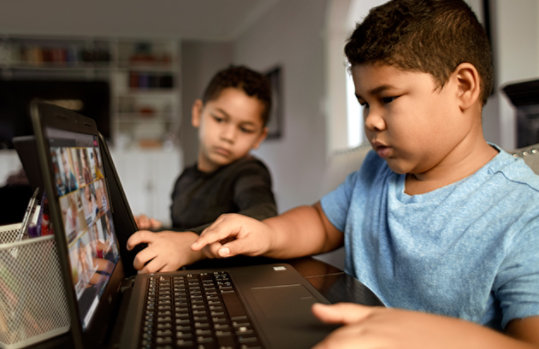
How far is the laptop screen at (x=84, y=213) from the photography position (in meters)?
0.43

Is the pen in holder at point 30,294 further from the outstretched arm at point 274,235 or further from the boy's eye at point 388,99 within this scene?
the boy's eye at point 388,99

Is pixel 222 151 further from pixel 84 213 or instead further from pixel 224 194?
pixel 84 213

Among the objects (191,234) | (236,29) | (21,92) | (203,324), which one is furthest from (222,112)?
(21,92)

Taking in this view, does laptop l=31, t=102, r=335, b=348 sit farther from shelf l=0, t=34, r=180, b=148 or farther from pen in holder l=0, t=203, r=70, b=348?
shelf l=0, t=34, r=180, b=148

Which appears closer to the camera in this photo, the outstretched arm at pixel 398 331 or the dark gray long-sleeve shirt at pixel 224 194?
the outstretched arm at pixel 398 331

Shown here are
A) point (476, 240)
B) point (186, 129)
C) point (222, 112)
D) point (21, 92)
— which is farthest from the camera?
point (186, 129)

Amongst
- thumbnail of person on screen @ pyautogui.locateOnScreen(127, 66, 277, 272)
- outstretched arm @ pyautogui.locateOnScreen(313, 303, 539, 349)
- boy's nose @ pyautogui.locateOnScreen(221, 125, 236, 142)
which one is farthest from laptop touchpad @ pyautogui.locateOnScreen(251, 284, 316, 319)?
boy's nose @ pyautogui.locateOnScreen(221, 125, 236, 142)

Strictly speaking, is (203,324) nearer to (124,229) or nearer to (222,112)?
(124,229)

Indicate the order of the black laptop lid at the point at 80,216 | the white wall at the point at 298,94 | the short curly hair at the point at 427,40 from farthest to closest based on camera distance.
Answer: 1. the white wall at the point at 298,94
2. the short curly hair at the point at 427,40
3. the black laptop lid at the point at 80,216

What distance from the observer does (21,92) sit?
18.5 feet

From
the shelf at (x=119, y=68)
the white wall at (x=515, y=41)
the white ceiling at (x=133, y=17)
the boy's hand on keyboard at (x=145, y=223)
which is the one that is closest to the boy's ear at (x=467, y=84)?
the boy's hand on keyboard at (x=145, y=223)

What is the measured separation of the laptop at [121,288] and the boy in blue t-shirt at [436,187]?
0.36ft

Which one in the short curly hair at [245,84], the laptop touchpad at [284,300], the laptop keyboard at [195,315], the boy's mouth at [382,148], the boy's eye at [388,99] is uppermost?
the short curly hair at [245,84]

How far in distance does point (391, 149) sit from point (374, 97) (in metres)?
0.10
